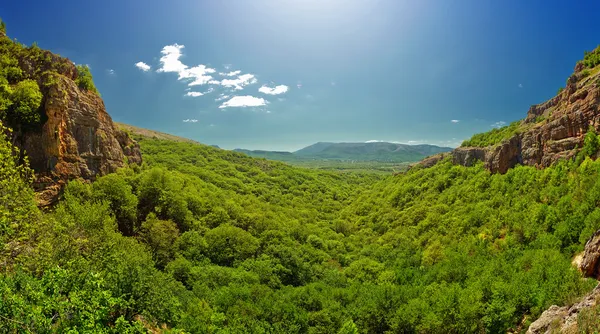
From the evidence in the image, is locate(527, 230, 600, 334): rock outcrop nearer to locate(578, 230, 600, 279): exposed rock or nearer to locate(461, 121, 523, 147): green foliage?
locate(578, 230, 600, 279): exposed rock

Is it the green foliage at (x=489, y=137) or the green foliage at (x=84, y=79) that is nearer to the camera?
the green foliage at (x=84, y=79)

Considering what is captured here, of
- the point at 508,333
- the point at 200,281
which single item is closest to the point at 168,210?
the point at 200,281

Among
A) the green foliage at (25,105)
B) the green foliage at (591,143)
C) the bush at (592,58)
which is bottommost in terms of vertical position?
the green foliage at (591,143)

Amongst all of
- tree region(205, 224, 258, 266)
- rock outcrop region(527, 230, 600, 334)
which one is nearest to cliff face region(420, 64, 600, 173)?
rock outcrop region(527, 230, 600, 334)

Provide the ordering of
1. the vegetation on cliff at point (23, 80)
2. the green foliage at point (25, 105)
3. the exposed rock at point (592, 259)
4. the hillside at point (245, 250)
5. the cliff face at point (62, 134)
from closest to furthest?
the hillside at point (245, 250)
the exposed rock at point (592, 259)
the vegetation on cliff at point (23, 80)
the green foliage at point (25, 105)
the cliff face at point (62, 134)

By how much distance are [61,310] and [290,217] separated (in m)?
75.3

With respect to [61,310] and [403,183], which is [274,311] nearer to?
[61,310]

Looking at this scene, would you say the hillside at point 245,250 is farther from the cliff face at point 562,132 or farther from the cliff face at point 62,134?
the cliff face at point 562,132

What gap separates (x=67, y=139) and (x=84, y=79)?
1144cm

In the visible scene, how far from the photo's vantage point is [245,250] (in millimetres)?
54219

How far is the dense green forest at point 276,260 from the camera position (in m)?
18.5

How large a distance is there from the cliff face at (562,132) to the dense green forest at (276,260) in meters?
2.59

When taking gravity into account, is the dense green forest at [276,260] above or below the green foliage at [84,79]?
below

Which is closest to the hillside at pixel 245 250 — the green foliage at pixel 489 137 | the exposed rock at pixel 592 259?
the exposed rock at pixel 592 259
